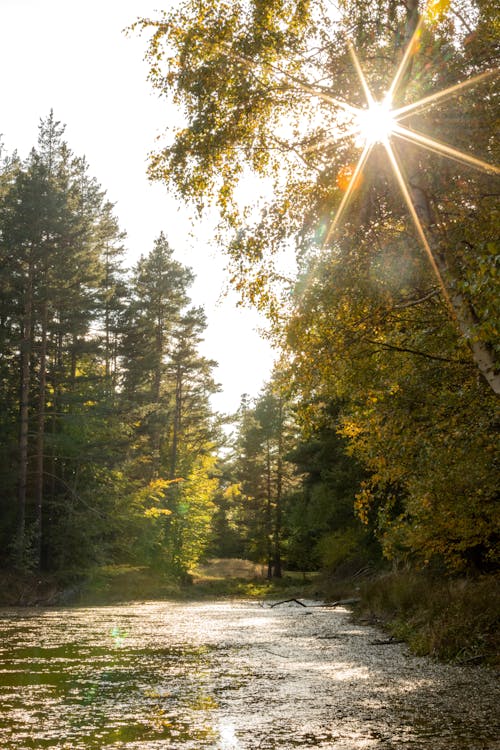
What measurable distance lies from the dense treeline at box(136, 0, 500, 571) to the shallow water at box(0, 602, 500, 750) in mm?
3029

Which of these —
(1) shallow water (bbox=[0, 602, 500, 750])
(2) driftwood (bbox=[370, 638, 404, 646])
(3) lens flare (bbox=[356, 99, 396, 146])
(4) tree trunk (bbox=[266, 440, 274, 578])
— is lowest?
(2) driftwood (bbox=[370, 638, 404, 646])

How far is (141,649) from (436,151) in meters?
10.7

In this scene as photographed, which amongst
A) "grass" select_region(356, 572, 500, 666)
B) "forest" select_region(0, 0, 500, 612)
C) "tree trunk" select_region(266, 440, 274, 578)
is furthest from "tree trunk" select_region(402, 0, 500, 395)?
"tree trunk" select_region(266, 440, 274, 578)

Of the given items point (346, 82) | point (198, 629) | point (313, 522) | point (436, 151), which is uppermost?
point (346, 82)

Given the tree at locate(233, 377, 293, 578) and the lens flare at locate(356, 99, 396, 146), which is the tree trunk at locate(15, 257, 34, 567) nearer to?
the tree at locate(233, 377, 293, 578)

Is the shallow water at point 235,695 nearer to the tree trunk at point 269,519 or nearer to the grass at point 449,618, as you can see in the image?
the grass at point 449,618

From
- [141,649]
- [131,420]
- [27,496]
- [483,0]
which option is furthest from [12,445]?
[483,0]

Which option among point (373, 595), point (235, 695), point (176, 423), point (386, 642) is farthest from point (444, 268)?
point (176, 423)

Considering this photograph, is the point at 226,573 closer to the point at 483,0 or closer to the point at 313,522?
the point at 313,522

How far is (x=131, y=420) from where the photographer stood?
1722 inches

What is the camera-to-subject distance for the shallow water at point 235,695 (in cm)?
717

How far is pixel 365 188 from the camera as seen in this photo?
A: 1102cm

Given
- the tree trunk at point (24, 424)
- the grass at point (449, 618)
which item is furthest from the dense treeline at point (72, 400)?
the grass at point (449, 618)

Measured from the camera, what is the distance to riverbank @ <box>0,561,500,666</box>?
1355cm
